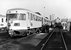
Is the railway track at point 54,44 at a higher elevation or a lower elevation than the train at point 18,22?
lower

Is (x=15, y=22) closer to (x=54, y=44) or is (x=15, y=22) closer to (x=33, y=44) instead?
(x=33, y=44)

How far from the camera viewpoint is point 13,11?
23.0 metres

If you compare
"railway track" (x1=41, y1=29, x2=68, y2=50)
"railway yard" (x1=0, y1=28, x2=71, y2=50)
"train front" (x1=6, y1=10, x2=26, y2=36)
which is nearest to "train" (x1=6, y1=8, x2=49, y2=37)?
"train front" (x1=6, y1=10, x2=26, y2=36)

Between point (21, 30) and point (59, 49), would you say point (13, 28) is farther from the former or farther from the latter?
point (59, 49)

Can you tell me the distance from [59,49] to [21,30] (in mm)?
10062

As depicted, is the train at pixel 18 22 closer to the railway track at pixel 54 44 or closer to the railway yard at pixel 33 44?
the railway yard at pixel 33 44

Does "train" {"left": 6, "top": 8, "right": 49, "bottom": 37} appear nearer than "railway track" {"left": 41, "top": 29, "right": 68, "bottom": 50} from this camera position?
No

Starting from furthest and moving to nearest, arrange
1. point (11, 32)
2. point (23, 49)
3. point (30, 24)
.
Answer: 1. point (30, 24)
2. point (11, 32)
3. point (23, 49)

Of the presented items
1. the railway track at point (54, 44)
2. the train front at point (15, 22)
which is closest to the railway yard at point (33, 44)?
the railway track at point (54, 44)

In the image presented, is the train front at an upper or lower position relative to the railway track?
upper

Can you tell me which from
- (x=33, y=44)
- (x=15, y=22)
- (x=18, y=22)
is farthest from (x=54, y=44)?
(x=15, y=22)

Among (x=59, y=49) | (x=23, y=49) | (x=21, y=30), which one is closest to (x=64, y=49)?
(x=59, y=49)

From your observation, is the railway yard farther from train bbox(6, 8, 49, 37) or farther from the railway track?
train bbox(6, 8, 49, 37)

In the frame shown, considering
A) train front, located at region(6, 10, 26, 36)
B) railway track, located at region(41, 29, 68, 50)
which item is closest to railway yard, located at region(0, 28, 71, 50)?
railway track, located at region(41, 29, 68, 50)
